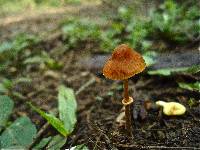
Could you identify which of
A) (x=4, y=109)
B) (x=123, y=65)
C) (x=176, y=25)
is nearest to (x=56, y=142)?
(x=4, y=109)

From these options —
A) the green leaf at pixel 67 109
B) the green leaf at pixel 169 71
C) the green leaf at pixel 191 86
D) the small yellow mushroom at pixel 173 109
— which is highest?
the green leaf at pixel 169 71

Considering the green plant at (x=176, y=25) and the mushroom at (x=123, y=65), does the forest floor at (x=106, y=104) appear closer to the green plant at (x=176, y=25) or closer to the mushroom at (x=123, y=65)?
the mushroom at (x=123, y=65)

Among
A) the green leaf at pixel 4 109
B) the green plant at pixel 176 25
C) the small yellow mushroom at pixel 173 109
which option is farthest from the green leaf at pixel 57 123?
the green plant at pixel 176 25

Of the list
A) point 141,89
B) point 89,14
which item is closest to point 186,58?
point 141,89

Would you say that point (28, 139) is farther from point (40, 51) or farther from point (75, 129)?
point (40, 51)

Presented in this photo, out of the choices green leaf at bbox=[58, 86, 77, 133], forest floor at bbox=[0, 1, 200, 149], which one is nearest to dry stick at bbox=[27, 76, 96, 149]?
forest floor at bbox=[0, 1, 200, 149]

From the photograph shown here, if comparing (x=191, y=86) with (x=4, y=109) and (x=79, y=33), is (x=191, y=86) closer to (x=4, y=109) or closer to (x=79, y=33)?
(x=4, y=109)

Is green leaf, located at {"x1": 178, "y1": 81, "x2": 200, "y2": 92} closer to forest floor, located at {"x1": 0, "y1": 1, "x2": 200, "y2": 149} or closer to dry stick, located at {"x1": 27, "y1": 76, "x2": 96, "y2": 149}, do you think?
forest floor, located at {"x1": 0, "y1": 1, "x2": 200, "y2": 149}
